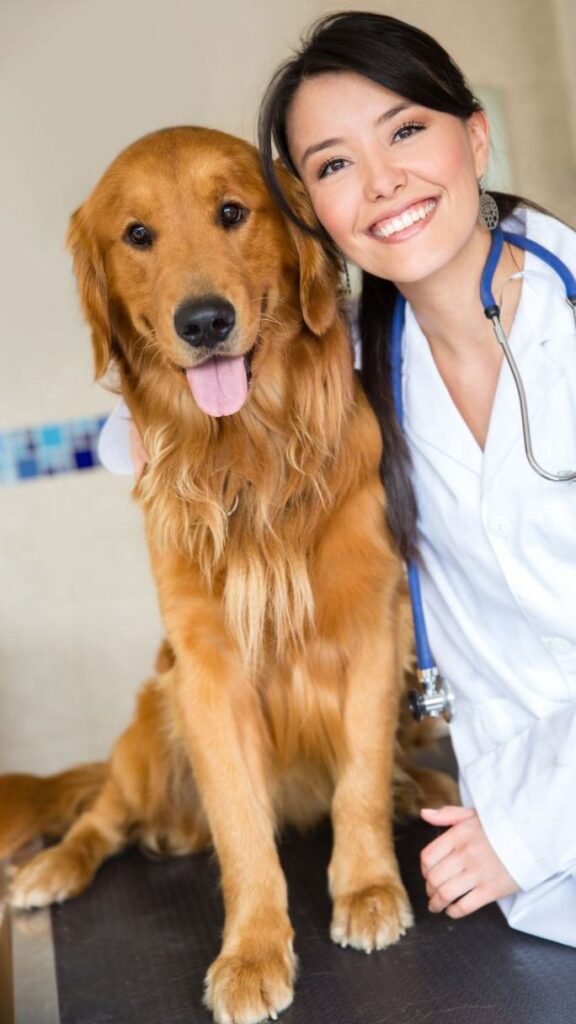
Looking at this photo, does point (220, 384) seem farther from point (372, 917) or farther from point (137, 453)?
point (372, 917)

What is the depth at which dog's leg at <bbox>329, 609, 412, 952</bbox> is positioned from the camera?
63.4 inches

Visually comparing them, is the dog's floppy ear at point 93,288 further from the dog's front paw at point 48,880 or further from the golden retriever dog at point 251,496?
the dog's front paw at point 48,880

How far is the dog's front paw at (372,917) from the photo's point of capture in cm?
159

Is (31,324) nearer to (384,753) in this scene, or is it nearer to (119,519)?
(119,519)

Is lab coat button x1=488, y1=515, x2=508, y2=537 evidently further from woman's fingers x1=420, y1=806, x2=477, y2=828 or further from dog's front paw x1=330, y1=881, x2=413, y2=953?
dog's front paw x1=330, y1=881, x2=413, y2=953

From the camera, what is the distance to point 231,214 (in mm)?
1793

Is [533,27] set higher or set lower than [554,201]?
higher

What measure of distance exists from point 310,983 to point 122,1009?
0.81 feet

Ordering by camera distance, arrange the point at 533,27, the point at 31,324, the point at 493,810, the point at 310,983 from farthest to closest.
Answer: the point at 533,27 < the point at 31,324 < the point at 493,810 < the point at 310,983

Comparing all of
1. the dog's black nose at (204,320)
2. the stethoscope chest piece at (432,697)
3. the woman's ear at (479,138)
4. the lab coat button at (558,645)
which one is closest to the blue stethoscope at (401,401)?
the stethoscope chest piece at (432,697)

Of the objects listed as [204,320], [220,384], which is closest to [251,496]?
[220,384]

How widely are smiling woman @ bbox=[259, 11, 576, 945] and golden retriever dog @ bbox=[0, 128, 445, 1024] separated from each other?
0.07 metres

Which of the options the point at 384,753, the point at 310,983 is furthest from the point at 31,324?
the point at 310,983

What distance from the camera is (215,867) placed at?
2084mm
